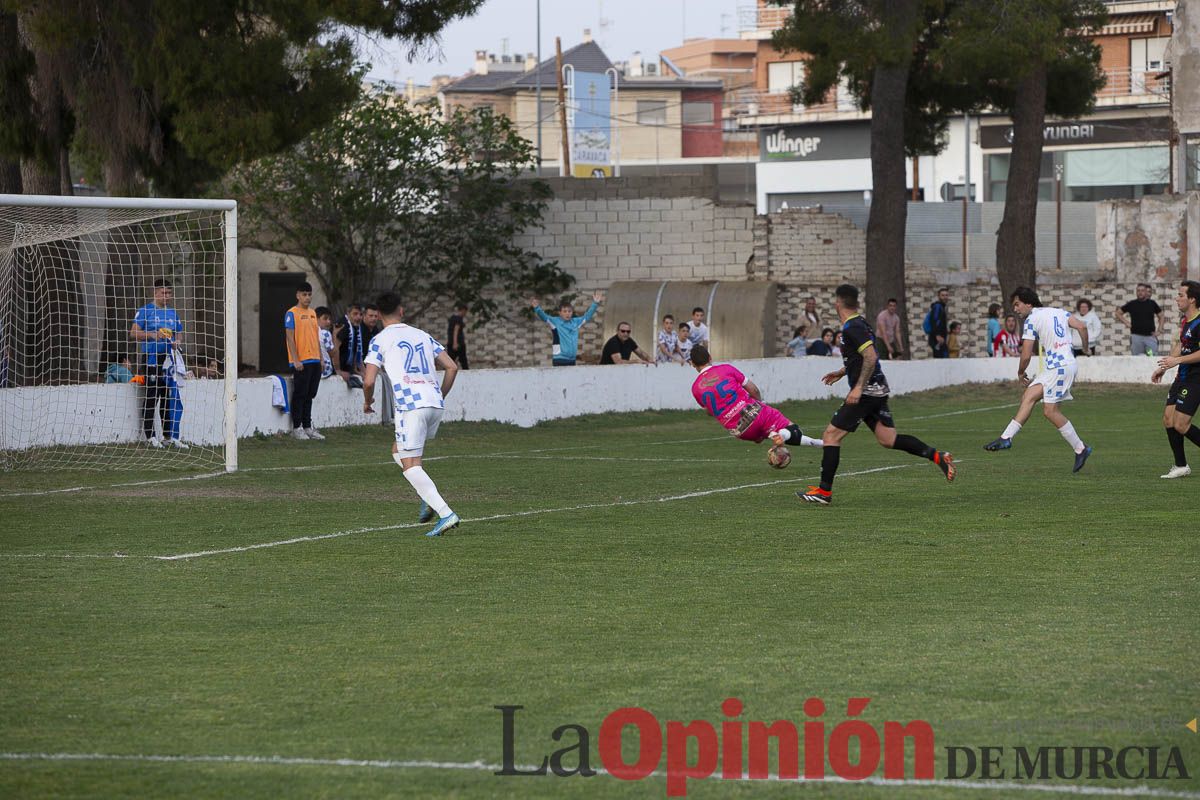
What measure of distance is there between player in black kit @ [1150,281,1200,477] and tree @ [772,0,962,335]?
1795 cm

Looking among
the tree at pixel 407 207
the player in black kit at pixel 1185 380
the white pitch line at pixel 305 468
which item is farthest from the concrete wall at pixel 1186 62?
the player in black kit at pixel 1185 380

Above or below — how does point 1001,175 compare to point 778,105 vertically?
below

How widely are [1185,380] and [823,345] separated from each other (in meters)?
17.4

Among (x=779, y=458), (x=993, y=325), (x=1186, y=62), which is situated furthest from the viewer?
(x=1186, y=62)

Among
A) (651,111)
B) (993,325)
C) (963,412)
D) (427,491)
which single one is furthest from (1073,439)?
(651,111)

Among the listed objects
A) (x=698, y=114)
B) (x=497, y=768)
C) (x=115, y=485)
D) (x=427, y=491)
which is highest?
(x=698, y=114)

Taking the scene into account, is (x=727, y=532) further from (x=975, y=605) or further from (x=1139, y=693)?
(x=1139, y=693)

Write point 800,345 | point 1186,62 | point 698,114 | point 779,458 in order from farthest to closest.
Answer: point 698,114 < point 1186,62 < point 800,345 < point 779,458

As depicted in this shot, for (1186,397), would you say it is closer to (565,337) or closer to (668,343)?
(565,337)

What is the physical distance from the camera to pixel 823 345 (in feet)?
108

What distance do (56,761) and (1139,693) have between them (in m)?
4.05

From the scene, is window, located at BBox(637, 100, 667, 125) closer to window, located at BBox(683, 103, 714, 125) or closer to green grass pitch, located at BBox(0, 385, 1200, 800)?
window, located at BBox(683, 103, 714, 125)

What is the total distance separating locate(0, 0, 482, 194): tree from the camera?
21703 millimetres

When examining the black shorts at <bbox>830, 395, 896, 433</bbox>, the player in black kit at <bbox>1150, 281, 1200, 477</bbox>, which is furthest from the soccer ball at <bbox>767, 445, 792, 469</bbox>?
the player in black kit at <bbox>1150, 281, 1200, 477</bbox>
